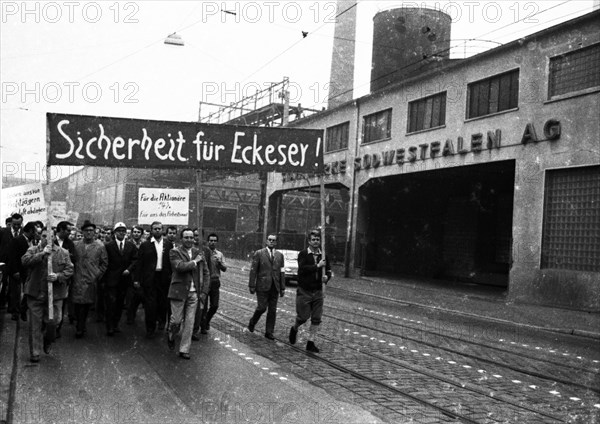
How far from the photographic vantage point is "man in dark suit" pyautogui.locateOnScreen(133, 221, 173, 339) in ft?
35.2

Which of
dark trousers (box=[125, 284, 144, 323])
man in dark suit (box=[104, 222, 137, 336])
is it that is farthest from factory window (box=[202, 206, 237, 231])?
man in dark suit (box=[104, 222, 137, 336])

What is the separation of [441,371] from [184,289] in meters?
3.74

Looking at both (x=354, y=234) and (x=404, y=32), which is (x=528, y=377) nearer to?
(x=354, y=234)

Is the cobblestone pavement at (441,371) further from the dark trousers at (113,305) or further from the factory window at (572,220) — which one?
the factory window at (572,220)

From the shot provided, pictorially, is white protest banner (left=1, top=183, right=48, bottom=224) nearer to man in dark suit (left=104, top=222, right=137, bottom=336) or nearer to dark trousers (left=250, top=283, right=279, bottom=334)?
man in dark suit (left=104, top=222, right=137, bottom=336)

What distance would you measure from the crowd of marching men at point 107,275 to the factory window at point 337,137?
21.8m

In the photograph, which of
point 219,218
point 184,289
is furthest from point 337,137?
point 219,218

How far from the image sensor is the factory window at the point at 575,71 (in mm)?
18781

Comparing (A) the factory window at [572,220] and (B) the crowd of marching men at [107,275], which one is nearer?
(B) the crowd of marching men at [107,275]

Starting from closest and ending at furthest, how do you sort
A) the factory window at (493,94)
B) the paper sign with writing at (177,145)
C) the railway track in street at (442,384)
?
the railway track in street at (442,384), the paper sign with writing at (177,145), the factory window at (493,94)

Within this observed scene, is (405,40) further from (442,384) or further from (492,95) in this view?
(442,384)

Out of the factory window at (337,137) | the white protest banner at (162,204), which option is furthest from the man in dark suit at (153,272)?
the factory window at (337,137)

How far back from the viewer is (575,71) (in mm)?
19469

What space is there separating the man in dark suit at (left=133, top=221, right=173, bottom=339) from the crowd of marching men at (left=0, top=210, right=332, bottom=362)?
2cm
